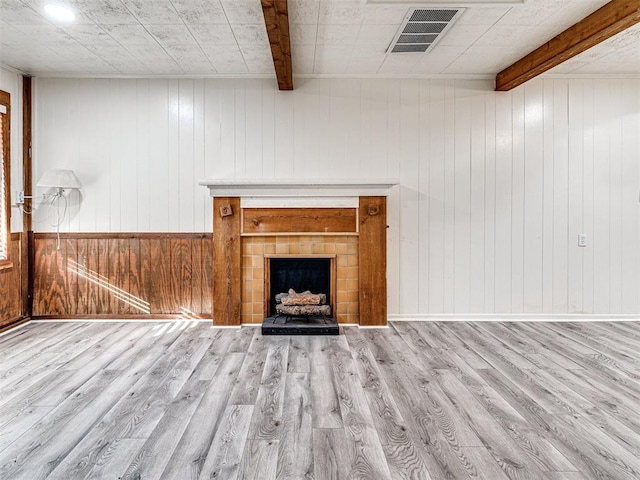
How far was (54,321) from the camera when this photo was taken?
13.5 feet

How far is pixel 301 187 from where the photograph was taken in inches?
152

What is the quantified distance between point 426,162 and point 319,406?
9.56 feet

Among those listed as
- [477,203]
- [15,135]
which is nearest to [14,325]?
[15,135]

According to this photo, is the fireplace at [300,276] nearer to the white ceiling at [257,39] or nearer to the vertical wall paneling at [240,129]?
the vertical wall paneling at [240,129]

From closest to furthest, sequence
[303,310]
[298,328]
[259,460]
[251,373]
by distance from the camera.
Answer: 1. [259,460]
2. [251,373]
3. [298,328]
4. [303,310]

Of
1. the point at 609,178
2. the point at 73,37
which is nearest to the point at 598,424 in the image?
the point at 609,178

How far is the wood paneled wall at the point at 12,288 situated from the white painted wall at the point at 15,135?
0.21 metres

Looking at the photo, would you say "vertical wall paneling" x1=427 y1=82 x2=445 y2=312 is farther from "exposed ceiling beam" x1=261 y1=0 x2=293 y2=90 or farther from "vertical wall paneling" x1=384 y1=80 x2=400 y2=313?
"exposed ceiling beam" x1=261 y1=0 x2=293 y2=90

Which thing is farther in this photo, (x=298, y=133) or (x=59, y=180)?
(x=298, y=133)

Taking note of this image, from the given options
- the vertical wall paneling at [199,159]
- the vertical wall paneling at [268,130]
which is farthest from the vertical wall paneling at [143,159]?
the vertical wall paneling at [268,130]

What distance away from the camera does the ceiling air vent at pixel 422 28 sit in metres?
2.85

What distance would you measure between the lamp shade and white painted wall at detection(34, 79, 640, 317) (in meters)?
0.23

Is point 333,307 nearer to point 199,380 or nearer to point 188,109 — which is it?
point 199,380

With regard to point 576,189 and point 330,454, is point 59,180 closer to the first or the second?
point 330,454
